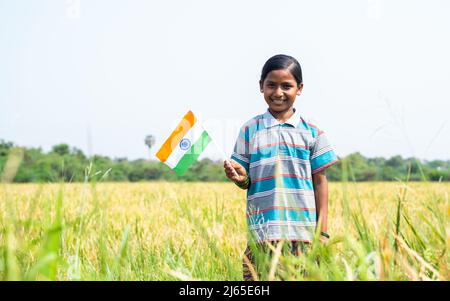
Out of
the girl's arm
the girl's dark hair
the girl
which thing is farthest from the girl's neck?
the girl's arm

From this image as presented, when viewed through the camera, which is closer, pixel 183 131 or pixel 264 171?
pixel 183 131

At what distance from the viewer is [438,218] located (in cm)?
162

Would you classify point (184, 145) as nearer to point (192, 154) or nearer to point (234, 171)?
point (192, 154)

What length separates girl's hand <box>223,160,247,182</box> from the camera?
213 centimetres

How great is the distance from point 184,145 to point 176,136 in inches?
1.9

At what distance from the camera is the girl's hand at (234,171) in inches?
83.9

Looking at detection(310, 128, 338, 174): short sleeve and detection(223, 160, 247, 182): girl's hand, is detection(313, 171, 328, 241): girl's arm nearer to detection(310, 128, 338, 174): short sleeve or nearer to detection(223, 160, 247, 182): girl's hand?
detection(310, 128, 338, 174): short sleeve

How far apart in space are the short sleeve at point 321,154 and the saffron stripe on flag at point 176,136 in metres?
0.58

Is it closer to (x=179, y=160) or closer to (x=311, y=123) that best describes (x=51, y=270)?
(x=179, y=160)

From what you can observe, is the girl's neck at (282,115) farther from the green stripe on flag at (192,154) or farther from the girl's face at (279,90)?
the green stripe on flag at (192,154)
